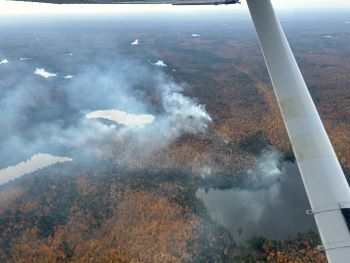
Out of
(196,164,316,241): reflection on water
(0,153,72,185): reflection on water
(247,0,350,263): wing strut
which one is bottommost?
(0,153,72,185): reflection on water

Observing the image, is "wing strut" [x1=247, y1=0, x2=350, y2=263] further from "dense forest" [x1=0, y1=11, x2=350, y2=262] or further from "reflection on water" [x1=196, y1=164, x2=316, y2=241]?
"reflection on water" [x1=196, y1=164, x2=316, y2=241]

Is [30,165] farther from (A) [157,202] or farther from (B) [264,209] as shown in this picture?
(B) [264,209]

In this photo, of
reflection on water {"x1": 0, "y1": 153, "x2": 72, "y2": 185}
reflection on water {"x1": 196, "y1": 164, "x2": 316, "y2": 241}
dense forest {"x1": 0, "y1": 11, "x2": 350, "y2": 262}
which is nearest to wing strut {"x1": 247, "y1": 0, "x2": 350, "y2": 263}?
dense forest {"x1": 0, "y1": 11, "x2": 350, "y2": 262}

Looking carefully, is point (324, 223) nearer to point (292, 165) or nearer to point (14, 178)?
point (292, 165)

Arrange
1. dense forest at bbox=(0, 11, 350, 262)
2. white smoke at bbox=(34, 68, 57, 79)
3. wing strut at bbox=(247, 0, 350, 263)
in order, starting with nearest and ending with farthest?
wing strut at bbox=(247, 0, 350, 263)
dense forest at bbox=(0, 11, 350, 262)
white smoke at bbox=(34, 68, 57, 79)

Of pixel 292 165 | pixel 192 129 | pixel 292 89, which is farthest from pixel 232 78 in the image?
pixel 292 89

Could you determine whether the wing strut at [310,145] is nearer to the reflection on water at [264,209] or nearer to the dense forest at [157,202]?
the dense forest at [157,202]

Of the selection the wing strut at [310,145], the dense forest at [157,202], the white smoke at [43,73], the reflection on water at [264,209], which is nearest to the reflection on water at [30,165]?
the dense forest at [157,202]
